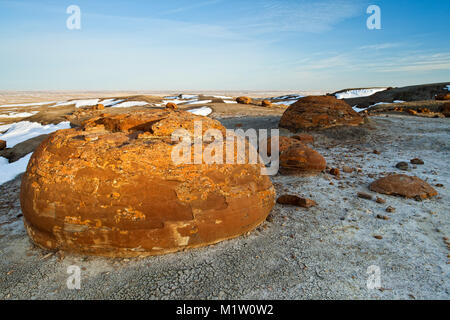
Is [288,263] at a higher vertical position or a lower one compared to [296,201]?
lower

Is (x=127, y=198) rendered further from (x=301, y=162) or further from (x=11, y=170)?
(x=11, y=170)

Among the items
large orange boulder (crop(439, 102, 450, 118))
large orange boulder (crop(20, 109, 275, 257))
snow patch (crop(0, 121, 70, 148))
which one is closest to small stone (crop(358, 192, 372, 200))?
large orange boulder (crop(20, 109, 275, 257))

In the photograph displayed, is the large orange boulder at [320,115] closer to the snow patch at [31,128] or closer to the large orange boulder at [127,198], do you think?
the large orange boulder at [127,198]

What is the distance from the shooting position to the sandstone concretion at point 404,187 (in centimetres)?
459

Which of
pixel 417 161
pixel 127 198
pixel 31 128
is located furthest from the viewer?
pixel 31 128

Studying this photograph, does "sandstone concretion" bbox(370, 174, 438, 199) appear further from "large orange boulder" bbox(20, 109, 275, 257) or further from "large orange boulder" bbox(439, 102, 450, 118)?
"large orange boulder" bbox(439, 102, 450, 118)

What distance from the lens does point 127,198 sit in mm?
2889

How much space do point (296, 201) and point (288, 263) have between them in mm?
1604

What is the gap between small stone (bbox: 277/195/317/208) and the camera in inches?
172

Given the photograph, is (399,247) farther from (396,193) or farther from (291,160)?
(291,160)

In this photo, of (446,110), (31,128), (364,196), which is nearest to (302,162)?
(364,196)

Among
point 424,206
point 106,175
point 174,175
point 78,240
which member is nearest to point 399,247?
point 424,206
